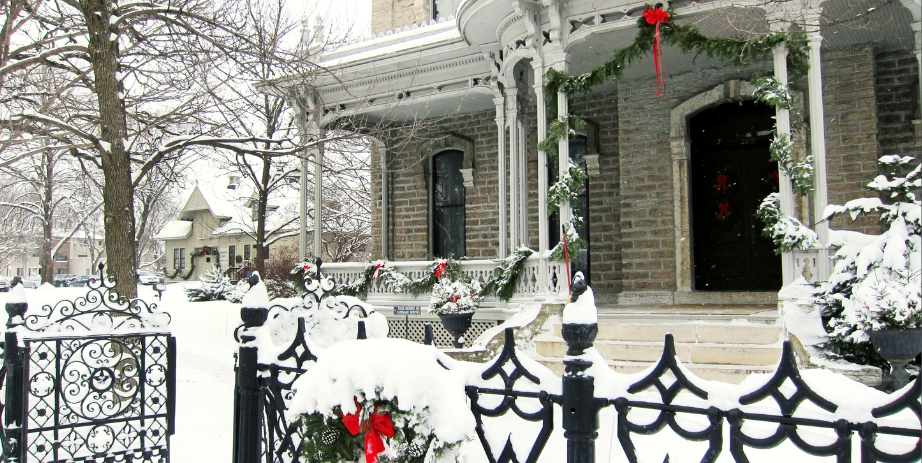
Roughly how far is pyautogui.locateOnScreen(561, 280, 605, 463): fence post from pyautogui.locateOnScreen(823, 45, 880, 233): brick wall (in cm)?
908

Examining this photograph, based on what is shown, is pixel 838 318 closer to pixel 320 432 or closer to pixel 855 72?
pixel 855 72

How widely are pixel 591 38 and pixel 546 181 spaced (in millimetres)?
2224

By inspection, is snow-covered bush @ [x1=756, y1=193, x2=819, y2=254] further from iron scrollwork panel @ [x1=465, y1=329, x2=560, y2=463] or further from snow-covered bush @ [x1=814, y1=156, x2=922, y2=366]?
iron scrollwork panel @ [x1=465, y1=329, x2=560, y2=463]

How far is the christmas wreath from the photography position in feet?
8.60

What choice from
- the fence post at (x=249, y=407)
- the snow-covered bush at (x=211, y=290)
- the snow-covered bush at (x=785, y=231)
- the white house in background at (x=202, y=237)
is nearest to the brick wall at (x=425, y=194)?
the snow-covered bush at (x=785, y=231)

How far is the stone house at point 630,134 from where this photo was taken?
366 inches

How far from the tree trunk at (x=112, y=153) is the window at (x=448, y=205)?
712 cm

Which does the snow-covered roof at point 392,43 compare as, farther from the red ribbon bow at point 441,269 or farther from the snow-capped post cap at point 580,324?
the snow-capped post cap at point 580,324

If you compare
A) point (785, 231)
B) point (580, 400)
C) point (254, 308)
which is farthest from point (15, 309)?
point (785, 231)

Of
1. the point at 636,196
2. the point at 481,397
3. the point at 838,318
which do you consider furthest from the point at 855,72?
the point at 481,397

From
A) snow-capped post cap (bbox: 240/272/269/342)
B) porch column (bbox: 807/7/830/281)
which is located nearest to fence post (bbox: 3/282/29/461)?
snow-capped post cap (bbox: 240/272/269/342)

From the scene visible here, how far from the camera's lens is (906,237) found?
5945mm

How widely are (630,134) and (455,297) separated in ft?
14.2

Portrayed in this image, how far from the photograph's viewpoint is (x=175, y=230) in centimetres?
5081
